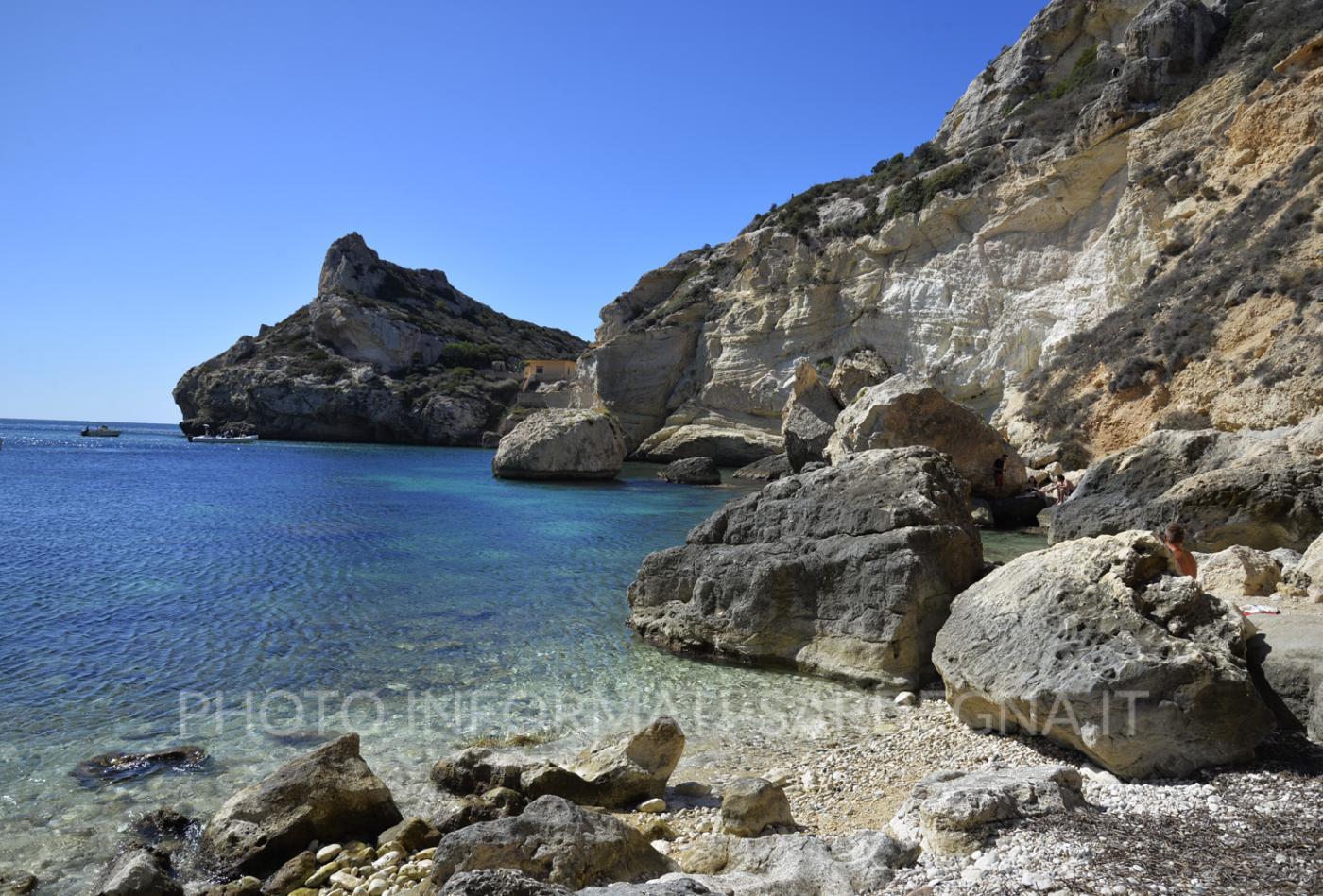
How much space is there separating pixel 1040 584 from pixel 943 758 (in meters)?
1.76

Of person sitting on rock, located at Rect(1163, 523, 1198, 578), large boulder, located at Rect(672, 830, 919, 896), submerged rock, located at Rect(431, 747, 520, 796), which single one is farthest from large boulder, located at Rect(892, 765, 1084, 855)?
person sitting on rock, located at Rect(1163, 523, 1198, 578)

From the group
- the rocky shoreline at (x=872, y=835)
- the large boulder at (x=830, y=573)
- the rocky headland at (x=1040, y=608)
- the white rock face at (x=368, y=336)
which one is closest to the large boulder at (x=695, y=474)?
the rocky headland at (x=1040, y=608)

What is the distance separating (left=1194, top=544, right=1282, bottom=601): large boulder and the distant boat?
7543cm

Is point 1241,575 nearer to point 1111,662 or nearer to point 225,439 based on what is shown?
point 1111,662

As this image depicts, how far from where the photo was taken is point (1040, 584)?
23.0 ft

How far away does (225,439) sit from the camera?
71.8m

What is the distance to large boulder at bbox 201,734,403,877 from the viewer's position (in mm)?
5602

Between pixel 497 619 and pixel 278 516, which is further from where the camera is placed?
pixel 278 516

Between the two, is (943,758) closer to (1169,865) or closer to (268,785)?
(1169,865)

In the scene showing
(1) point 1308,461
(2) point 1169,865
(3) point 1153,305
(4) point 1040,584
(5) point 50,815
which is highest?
(3) point 1153,305

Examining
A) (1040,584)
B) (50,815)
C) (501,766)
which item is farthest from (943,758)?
(50,815)

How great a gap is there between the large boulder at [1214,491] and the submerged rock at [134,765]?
14624mm

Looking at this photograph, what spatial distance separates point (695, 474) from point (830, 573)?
27999 mm

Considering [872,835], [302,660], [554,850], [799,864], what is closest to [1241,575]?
[872,835]
